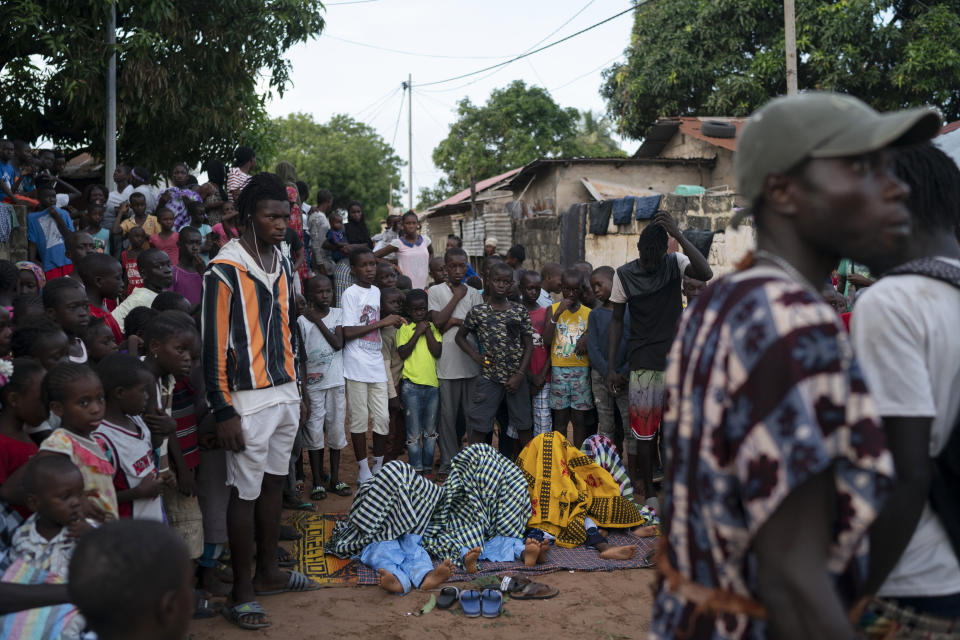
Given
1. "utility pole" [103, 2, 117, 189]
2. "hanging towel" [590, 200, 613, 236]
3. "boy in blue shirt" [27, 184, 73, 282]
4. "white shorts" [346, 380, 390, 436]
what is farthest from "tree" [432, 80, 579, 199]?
"white shorts" [346, 380, 390, 436]

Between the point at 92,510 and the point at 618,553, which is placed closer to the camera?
the point at 92,510

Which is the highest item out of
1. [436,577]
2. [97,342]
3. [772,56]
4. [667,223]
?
[772,56]

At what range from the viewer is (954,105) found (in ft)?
58.4

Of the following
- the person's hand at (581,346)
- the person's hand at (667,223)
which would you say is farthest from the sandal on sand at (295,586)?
the person's hand at (667,223)

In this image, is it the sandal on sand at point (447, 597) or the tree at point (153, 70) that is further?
the tree at point (153, 70)

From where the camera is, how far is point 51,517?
2740 millimetres

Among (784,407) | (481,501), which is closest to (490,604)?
(481,501)

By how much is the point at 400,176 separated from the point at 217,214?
117 feet

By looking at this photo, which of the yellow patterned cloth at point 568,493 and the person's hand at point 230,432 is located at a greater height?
the person's hand at point 230,432

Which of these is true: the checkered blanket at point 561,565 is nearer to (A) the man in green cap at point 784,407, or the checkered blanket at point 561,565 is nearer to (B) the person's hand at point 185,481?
(B) the person's hand at point 185,481

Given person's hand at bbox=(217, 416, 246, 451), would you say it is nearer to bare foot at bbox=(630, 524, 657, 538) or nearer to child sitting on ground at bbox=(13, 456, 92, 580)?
child sitting on ground at bbox=(13, 456, 92, 580)

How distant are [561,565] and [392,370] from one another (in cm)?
254

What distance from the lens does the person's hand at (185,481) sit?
4.07 m

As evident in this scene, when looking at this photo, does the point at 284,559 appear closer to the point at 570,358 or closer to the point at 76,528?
the point at 76,528
